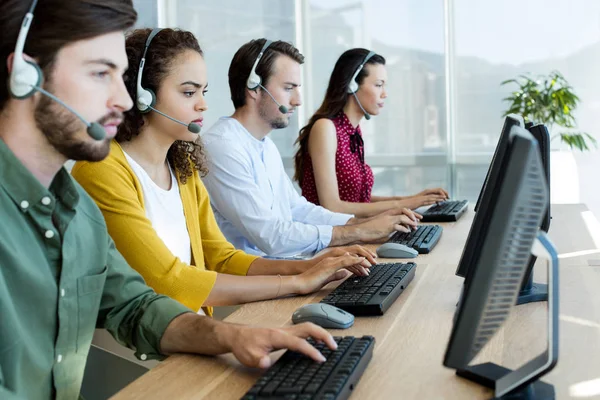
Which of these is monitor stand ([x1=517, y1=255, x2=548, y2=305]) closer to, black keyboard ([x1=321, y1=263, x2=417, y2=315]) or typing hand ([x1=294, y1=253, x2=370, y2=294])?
black keyboard ([x1=321, y1=263, x2=417, y2=315])

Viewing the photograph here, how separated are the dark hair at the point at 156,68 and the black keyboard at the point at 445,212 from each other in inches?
45.3

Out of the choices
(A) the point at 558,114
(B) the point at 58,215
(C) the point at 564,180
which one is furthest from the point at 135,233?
(A) the point at 558,114

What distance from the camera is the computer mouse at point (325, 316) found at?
134cm

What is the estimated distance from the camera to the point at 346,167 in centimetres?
338

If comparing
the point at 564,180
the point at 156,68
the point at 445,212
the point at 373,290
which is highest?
the point at 156,68

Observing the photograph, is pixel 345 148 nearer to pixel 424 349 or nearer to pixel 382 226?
pixel 382 226

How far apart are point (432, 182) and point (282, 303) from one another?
4.27m

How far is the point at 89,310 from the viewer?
127cm

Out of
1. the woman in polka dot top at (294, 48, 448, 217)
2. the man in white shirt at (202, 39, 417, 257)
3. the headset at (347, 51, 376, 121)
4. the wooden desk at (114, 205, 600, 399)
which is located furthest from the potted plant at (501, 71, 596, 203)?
the wooden desk at (114, 205, 600, 399)

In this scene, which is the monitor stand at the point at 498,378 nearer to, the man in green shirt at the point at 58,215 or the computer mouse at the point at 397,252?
the man in green shirt at the point at 58,215

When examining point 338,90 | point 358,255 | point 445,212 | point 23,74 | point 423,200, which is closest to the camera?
point 23,74

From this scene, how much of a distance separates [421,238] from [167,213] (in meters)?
0.82

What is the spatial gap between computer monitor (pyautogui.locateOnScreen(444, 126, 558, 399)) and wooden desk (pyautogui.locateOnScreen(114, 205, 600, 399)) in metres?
0.12

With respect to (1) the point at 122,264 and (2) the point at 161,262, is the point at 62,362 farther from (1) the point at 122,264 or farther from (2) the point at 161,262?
(2) the point at 161,262
